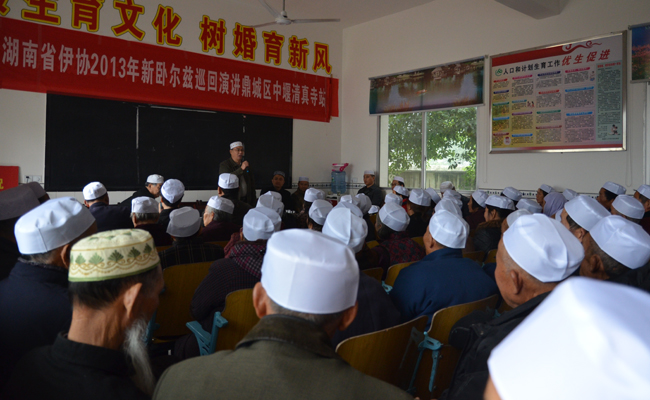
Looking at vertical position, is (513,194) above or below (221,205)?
above

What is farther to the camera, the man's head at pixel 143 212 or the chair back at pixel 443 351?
the man's head at pixel 143 212

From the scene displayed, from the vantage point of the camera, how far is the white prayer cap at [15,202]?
2.11 meters

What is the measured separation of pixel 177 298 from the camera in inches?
101

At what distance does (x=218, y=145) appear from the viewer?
7664 mm

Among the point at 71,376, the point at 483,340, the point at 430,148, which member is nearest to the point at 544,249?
the point at 483,340

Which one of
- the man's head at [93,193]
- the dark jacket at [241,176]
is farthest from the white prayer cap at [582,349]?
the dark jacket at [241,176]

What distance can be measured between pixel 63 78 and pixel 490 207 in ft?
18.5

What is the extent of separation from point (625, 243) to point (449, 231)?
31.0 inches

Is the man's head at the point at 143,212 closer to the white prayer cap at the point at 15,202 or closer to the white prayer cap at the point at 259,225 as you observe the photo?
the white prayer cap at the point at 15,202

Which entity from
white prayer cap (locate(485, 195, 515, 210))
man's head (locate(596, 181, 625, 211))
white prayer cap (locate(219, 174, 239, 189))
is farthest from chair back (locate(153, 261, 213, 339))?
man's head (locate(596, 181, 625, 211))

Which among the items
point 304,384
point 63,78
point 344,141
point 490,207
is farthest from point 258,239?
point 344,141

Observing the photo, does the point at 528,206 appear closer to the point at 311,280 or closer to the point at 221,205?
the point at 221,205

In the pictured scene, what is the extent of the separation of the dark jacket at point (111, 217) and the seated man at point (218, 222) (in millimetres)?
607

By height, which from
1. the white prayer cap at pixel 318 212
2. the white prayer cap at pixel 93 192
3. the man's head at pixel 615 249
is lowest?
the man's head at pixel 615 249
